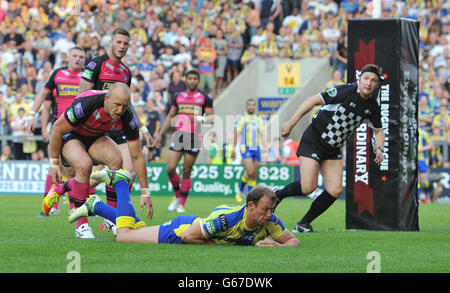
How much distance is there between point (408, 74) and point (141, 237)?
509 centimetres

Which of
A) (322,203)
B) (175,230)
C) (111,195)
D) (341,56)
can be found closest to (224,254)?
(175,230)

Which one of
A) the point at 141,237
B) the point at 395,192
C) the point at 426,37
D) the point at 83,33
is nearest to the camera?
the point at 141,237

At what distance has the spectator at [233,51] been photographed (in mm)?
26219

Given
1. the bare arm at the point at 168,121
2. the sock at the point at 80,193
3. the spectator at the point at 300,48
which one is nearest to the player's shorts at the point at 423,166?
the spectator at the point at 300,48

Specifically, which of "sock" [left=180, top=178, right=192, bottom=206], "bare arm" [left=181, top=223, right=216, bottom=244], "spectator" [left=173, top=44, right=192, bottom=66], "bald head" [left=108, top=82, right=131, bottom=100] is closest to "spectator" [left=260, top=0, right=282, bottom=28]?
"spectator" [left=173, top=44, right=192, bottom=66]

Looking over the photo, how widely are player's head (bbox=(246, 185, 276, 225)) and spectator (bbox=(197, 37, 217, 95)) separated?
17.4 m

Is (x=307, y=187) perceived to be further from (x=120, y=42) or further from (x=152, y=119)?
(x=152, y=119)

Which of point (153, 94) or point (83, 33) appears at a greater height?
point (83, 33)

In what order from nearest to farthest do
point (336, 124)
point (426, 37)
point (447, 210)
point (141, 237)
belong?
point (141, 237), point (336, 124), point (447, 210), point (426, 37)

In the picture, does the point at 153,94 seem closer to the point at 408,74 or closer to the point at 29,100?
the point at 29,100

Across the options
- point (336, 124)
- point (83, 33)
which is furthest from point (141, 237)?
point (83, 33)

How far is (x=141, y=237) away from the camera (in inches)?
362

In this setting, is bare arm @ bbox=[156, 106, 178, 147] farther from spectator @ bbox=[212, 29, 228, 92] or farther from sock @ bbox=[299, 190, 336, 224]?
spectator @ bbox=[212, 29, 228, 92]

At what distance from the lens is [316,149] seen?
37.3 feet
